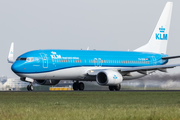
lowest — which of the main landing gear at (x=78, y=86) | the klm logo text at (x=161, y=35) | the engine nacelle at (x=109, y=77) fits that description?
the main landing gear at (x=78, y=86)

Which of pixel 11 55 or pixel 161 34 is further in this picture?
pixel 161 34

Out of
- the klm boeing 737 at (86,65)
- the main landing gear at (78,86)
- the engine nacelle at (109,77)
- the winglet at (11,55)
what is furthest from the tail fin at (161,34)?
the winglet at (11,55)

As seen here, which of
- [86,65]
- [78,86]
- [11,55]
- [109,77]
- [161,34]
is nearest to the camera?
[109,77]

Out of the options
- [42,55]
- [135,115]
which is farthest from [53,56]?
[135,115]

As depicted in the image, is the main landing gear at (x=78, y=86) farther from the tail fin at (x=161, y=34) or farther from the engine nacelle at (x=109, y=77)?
the tail fin at (x=161, y=34)

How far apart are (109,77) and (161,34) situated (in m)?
15.1

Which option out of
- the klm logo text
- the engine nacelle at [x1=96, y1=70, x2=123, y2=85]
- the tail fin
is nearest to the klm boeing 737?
the engine nacelle at [x1=96, y1=70, x2=123, y2=85]

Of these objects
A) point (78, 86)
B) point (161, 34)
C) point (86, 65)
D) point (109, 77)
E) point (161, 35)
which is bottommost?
point (78, 86)

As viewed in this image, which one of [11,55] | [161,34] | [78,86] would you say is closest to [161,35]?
[161,34]

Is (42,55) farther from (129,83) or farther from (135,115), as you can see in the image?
(135,115)

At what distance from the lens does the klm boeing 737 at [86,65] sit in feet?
137

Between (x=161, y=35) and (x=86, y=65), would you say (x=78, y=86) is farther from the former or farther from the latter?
(x=161, y=35)

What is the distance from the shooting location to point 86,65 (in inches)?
1788

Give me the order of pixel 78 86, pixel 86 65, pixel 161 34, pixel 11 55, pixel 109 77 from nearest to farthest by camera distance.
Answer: pixel 109 77
pixel 86 65
pixel 78 86
pixel 11 55
pixel 161 34
